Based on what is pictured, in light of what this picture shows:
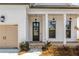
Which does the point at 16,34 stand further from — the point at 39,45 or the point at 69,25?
the point at 69,25

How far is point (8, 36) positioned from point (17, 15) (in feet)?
10.2

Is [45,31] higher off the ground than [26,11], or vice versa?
[26,11]

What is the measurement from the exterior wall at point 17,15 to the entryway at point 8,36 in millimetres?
1441

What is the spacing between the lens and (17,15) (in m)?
30.8

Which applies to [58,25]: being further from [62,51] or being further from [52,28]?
[62,51]

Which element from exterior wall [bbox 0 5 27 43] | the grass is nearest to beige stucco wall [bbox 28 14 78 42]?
exterior wall [bbox 0 5 27 43]

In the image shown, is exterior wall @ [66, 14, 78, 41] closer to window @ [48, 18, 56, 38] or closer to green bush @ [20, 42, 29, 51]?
window @ [48, 18, 56, 38]

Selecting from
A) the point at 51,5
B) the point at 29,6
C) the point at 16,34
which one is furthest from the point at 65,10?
the point at 16,34

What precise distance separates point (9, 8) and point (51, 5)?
495 cm

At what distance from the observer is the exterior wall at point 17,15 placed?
101 feet

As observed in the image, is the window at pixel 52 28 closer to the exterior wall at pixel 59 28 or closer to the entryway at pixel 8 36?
the exterior wall at pixel 59 28

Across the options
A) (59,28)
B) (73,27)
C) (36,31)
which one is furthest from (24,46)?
(73,27)

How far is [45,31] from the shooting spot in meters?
33.0

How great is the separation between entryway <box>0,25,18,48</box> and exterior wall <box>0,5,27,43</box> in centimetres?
144
